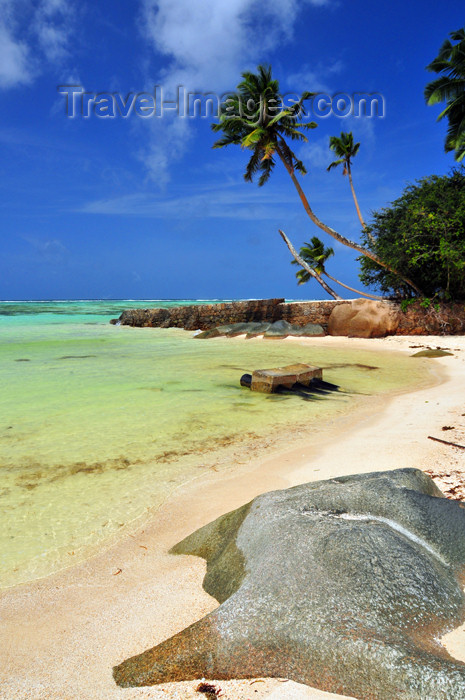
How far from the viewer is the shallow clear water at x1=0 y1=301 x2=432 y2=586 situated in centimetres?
292

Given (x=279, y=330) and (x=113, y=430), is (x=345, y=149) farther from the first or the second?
(x=113, y=430)

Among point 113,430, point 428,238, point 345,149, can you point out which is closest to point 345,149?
point 345,149

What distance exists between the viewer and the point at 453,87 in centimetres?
1939

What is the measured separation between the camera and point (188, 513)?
3057mm

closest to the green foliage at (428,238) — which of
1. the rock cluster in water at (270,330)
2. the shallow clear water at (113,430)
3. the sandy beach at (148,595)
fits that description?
the rock cluster in water at (270,330)

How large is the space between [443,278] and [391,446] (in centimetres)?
1607

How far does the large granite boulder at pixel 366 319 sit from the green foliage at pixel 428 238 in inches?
79.4

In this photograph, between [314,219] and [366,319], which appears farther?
[314,219]

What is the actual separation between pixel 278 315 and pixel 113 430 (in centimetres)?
1748

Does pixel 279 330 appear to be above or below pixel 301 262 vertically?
below

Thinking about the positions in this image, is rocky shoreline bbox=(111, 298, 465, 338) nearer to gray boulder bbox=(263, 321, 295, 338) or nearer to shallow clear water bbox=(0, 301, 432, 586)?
gray boulder bbox=(263, 321, 295, 338)

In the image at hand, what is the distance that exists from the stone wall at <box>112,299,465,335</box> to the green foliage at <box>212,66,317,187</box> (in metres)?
7.47

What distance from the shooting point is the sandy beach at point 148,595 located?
59.4 inches

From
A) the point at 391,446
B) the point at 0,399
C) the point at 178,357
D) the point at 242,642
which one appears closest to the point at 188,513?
the point at 242,642
